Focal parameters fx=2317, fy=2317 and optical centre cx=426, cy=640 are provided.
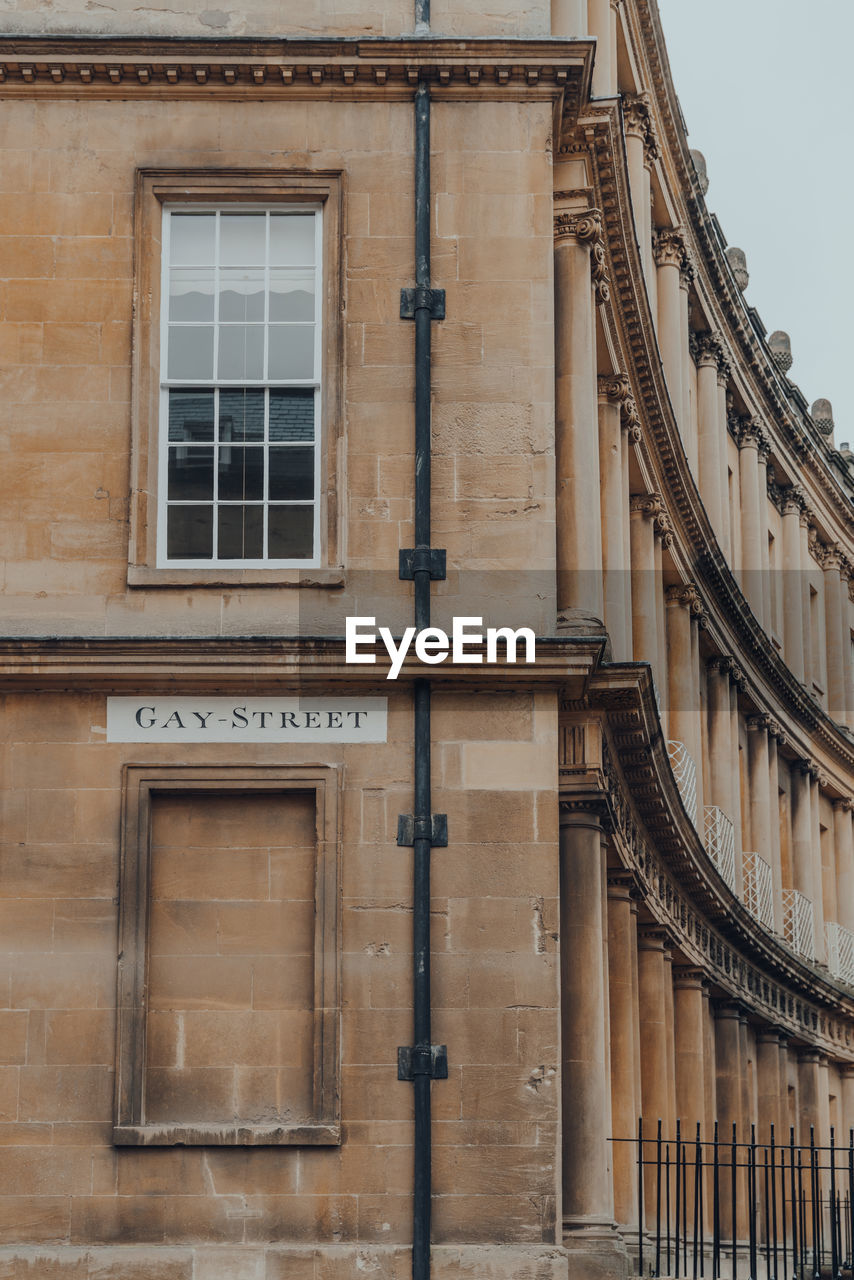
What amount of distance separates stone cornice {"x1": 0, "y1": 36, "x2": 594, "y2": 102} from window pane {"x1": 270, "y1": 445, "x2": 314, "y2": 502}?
310 centimetres

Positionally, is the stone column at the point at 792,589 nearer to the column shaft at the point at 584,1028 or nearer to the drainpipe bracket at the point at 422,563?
the column shaft at the point at 584,1028

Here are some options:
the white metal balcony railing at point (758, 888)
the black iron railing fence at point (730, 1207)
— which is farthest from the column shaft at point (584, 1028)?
the white metal balcony railing at point (758, 888)

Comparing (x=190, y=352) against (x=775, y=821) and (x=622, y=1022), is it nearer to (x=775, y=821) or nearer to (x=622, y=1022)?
(x=622, y=1022)

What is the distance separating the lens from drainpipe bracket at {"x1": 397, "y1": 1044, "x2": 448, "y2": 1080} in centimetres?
1723

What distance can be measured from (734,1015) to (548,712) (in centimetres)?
1755

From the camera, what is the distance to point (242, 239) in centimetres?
1945

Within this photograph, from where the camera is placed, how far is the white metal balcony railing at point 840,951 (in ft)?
153

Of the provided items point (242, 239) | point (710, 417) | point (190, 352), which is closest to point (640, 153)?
point (710, 417)

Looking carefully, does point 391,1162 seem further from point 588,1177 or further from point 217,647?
point 217,647

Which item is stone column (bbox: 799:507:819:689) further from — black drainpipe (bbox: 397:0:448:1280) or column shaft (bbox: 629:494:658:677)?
black drainpipe (bbox: 397:0:448:1280)

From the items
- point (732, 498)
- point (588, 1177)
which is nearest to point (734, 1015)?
point (732, 498)

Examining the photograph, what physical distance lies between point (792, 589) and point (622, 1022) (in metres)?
24.5

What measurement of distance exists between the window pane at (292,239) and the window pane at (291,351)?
→ 575 millimetres

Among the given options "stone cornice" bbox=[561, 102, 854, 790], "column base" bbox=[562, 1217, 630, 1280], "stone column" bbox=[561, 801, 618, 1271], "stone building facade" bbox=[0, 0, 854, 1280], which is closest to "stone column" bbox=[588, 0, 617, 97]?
"stone cornice" bbox=[561, 102, 854, 790]
